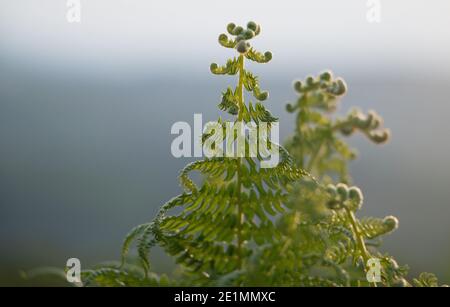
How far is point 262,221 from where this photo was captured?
120 centimetres

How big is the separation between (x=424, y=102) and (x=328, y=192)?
10.3 metres

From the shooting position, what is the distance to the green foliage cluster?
3.63ft

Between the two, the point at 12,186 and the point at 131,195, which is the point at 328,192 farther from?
the point at 12,186

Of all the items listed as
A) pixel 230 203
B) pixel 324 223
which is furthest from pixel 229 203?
pixel 324 223

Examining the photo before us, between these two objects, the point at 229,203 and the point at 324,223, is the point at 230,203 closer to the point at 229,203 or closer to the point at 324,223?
the point at 229,203

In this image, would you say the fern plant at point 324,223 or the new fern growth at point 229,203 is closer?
the fern plant at point 324,223

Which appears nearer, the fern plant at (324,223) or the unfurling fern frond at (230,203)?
the fern plant at (324,223)

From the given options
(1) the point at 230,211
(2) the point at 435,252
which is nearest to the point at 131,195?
(2) the point at 435,252

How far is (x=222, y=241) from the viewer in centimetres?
121

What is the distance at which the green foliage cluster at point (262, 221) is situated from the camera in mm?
1106

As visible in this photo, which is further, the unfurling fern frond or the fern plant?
the unfurling fern frond

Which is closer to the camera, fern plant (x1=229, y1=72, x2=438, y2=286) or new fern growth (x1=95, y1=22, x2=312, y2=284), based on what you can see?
fern plant (x1=229, y1=72, x2=438, y2=286)

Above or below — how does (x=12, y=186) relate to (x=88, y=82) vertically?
below

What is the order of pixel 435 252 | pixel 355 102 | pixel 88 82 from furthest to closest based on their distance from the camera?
1. pixel 88 82
2. pixel 355 102
3. pixel 435 252
